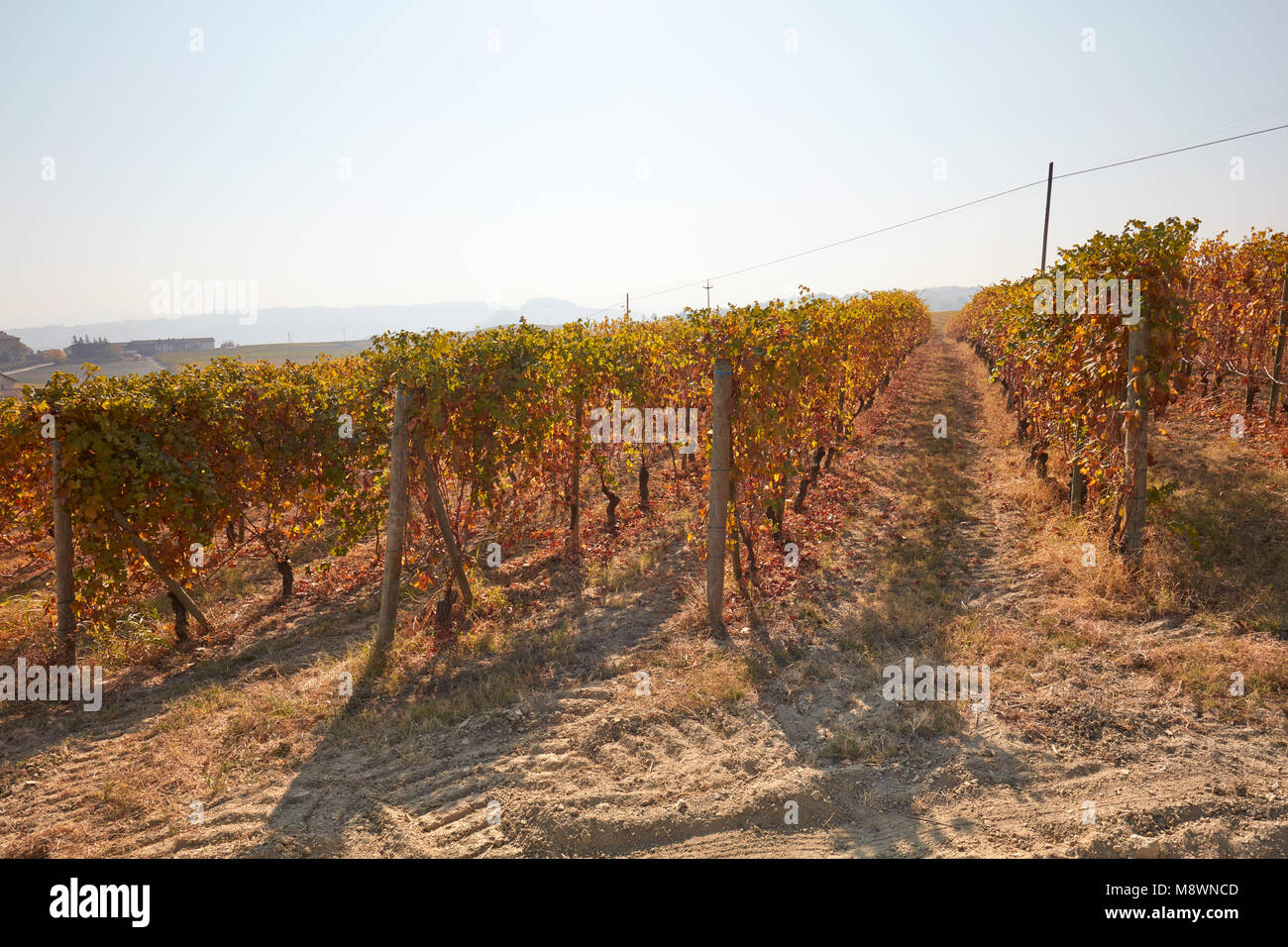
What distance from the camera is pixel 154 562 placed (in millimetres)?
6625

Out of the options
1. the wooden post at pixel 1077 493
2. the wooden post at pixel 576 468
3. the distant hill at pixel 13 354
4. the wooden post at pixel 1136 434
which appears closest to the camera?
the wooden post at pixel 1136 434

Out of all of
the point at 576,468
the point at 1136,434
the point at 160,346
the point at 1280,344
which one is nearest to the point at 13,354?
the point at 160,346

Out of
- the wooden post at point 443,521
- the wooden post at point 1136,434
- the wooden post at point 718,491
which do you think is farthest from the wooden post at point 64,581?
the wooden post at point 1136,434

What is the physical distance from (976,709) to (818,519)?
4870 millimetres

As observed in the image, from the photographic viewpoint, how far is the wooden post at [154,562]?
6387 mm

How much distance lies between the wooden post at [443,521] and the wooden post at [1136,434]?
6695 mm

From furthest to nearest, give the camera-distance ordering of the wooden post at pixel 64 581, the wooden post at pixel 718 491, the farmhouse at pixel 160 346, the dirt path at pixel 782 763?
1. the farmhouse at pixel 160 346
2. the wooden post at pixel 718 491
3. the wooden post at pixel 64 581
4. the dirt path at pixel 782 763

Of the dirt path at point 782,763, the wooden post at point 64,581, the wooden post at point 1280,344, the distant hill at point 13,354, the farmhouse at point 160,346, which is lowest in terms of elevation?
the dirt path at point 782,763

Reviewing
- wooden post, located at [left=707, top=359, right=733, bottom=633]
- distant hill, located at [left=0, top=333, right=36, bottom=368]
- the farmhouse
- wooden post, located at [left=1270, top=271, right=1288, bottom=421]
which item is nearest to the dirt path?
wooden post, located at [left=707, top=359, right=733, bottom=633]

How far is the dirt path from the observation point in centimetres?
365

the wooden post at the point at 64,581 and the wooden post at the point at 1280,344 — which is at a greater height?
the wooden post at the point at 1280,344

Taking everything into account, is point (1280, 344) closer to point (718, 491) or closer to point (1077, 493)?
point (1077, 493)

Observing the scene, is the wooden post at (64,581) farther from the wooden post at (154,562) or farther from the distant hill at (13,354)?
the distant hill at (13,354)

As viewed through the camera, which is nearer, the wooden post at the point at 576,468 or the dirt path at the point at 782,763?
the dirt path at the point at 782,763
